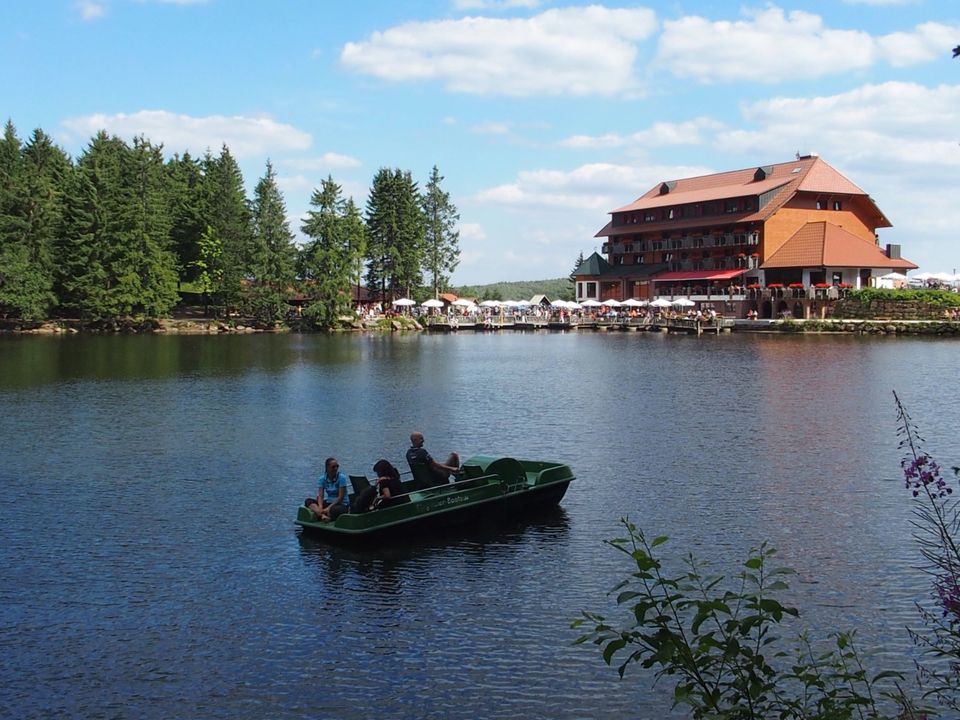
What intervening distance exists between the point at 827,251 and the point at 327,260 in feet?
203

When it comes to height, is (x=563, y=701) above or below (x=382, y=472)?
below

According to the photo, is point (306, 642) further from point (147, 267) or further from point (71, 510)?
point (147, 267)

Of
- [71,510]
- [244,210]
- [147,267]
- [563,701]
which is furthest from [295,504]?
[244,210]

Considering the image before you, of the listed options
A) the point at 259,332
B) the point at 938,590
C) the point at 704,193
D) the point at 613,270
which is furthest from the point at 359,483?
the point at 613,270

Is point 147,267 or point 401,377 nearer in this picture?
point 401,377

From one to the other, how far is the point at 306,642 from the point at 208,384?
1638 inches

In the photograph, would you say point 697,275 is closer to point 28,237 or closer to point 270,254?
point 270,254

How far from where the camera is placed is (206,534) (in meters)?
21.7

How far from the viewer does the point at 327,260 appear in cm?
11425

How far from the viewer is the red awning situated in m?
122

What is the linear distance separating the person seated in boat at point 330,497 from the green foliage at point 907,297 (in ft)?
331

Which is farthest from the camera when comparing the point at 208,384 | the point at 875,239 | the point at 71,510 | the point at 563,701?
the point at 875,239

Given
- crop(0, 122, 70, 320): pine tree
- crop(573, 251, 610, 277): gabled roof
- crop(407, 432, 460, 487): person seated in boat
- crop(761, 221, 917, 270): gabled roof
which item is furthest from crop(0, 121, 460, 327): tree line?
crop(407, 432, 460, 487): person seated in boat

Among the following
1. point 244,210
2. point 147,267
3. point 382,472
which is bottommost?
point 382,472
